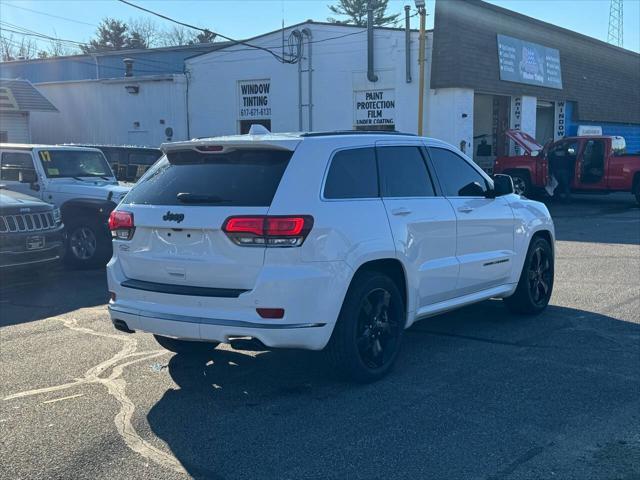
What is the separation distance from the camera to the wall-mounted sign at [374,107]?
25.6 meters

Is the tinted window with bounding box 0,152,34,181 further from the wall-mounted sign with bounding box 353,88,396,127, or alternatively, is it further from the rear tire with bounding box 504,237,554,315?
the wall-mounted sign with bounding box 353,88,396,127

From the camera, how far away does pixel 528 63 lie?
2780cm

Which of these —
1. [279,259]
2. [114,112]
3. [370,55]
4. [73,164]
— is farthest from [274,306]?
[114,112]

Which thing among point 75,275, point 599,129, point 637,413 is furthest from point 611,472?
point 599,129

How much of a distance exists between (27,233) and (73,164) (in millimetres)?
2983

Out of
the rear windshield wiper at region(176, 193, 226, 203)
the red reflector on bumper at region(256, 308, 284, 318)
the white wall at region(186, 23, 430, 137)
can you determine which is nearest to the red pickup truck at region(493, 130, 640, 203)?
the white wall at region(186, 23, 430, 137)

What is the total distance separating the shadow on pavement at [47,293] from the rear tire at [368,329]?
423cm

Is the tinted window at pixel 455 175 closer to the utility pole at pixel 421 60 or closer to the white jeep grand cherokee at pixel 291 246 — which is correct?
the white jeep grand cherokee at pixel 291 246

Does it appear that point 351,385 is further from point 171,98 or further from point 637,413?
point 171,98

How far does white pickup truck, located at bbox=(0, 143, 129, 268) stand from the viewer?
1142 centimetres

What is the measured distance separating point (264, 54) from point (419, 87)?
6.92 metres

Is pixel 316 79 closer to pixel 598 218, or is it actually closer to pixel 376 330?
pixel 598 218

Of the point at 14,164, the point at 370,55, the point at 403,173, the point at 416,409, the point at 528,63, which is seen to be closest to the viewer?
the point at 416,409

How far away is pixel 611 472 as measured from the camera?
4.06 m
